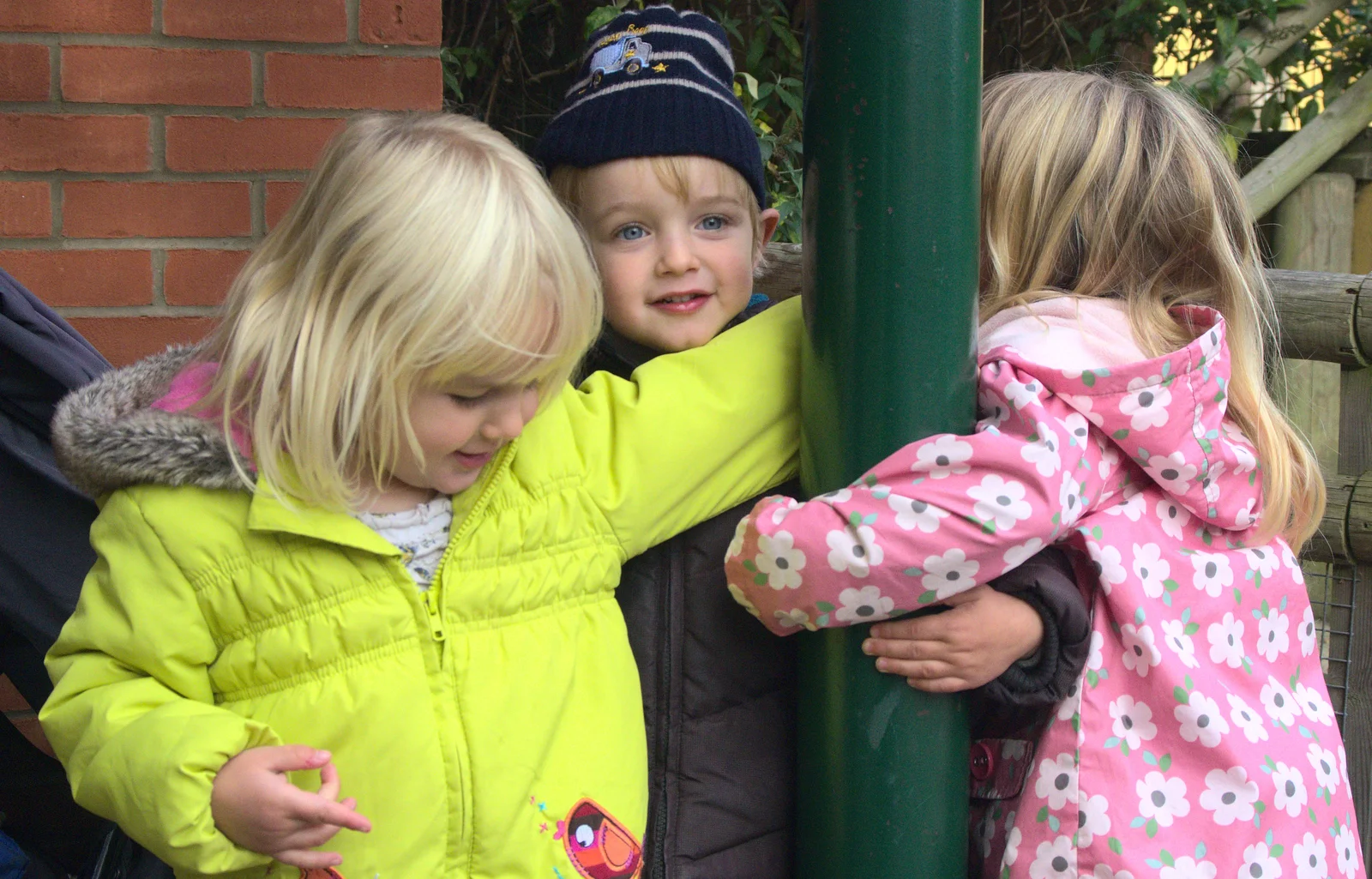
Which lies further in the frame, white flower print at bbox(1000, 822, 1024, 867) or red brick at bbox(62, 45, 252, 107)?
red brick at bbox(62, 45, 252, 107)

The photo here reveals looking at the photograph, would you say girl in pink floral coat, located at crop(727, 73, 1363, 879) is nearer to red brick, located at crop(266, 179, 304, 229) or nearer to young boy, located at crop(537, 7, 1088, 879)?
young boy, located at crop(537, 7, 1088, 879)

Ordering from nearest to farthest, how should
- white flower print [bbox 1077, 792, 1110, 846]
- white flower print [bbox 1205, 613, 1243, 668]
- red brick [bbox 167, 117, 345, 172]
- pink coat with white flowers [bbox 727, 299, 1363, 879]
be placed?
pink coat with white flowers [bbox 727, 299, 1363, 879] → white flower print [bbox 1077, 792, 1110, 846] → white flower print [bbox 1205, 613, 1243, 668] → red brick [bbox 167, 117, 345, 172]

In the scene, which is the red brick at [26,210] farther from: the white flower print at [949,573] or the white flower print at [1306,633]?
the white flower print at [1306,633]

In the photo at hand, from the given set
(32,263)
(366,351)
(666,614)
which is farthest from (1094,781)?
(32,263)

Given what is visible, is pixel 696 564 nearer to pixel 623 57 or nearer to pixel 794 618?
pixel 794 618

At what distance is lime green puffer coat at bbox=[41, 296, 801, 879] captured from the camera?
1.35m

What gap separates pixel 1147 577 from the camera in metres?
1.54

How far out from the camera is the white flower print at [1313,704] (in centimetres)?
170

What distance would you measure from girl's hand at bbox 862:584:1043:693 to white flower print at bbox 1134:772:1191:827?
0.23 metres

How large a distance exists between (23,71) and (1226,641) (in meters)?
2.47

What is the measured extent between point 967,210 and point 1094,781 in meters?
0.67

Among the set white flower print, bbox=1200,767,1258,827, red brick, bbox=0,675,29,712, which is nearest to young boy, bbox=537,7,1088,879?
white flower print, bbox=1200,767,1258,827

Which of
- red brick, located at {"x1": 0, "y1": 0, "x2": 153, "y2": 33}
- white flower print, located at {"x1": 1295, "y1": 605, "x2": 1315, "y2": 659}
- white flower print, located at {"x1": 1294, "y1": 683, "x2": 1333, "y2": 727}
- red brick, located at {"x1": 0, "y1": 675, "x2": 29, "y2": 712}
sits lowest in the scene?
red brick, located at {"x1": 0, "y1": 675, "x2": 29, "y2": 712}

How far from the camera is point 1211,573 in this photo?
5.26ft
